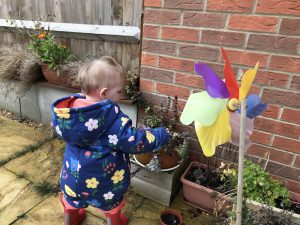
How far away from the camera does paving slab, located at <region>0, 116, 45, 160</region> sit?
288cm

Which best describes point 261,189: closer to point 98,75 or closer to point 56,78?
point 98,75

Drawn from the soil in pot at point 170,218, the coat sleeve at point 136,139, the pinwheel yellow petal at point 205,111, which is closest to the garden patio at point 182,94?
the pinwheel yellow petal at point 205,111

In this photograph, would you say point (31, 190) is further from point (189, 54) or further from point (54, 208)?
point (189, 54)

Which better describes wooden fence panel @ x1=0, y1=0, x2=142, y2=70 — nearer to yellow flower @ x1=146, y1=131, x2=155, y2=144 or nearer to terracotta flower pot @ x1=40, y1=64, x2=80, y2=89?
terracotta flower pot @ x1=40, y1=64, x2=80, y2=89

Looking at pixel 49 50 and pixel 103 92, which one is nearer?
pixel 103 92

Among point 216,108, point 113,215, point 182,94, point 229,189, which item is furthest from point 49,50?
point 216,108

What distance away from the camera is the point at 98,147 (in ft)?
5.22

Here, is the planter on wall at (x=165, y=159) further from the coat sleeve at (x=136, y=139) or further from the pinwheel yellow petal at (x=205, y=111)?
the pinwheel yellow petal at (x=205, y=111)

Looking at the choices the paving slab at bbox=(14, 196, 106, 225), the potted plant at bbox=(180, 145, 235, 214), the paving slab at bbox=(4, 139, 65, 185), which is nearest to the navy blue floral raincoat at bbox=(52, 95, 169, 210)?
the paving slab at bbox=(14, 196, 106, 225)

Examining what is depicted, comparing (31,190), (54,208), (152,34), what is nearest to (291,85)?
(152,34)

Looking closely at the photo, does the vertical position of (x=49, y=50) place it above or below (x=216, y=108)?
below

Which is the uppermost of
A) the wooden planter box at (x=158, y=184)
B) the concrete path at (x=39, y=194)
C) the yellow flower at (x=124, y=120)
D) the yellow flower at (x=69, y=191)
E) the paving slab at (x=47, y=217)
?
the yellow flower at (x=124, y=120)

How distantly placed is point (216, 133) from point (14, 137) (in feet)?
8.84

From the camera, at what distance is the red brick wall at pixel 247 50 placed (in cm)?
175
